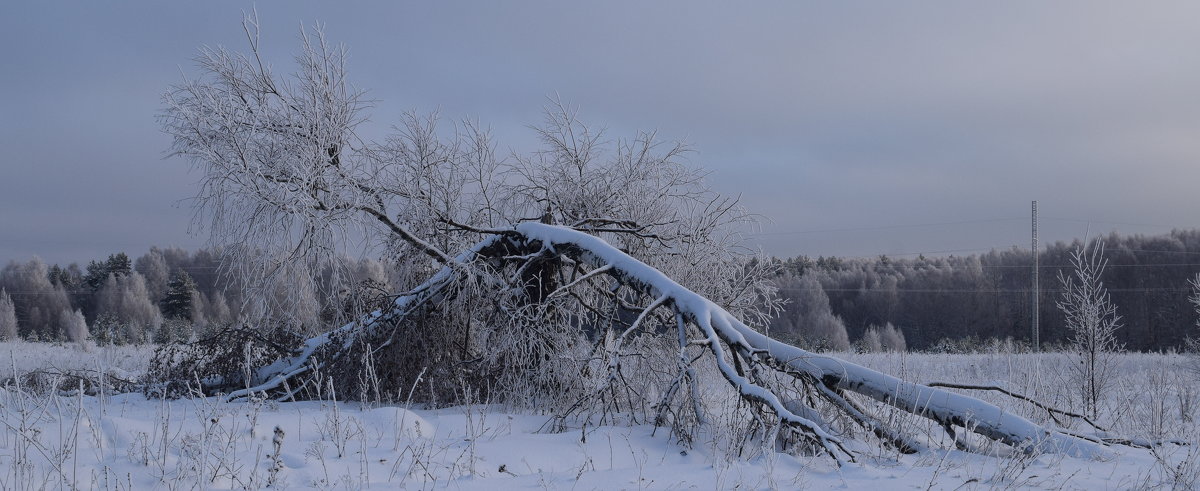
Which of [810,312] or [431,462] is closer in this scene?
[431,462]

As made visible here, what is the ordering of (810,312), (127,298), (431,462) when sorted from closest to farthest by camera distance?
(431,462) → (127,298) → (810,312)

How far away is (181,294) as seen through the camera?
41.8 m

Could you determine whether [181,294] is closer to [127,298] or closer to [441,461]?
[127,298]

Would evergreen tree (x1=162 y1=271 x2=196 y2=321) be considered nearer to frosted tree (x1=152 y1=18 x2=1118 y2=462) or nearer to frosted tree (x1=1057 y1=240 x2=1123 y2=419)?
frosted tree (x1=152 y1=18 x2=1118 y2=462)

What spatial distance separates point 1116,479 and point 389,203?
25.8 ft

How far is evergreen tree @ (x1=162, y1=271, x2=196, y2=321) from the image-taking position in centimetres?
4159

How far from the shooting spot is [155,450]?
5008mm

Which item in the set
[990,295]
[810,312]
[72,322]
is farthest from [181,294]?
[990,295]

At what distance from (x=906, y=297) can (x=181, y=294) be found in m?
47.7

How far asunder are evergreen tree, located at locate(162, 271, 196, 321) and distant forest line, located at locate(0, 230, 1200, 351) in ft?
0.21

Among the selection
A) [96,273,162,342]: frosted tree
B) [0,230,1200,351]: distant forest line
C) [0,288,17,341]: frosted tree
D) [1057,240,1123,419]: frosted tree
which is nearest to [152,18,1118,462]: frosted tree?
[1057,240,1123,419]: frosted tree

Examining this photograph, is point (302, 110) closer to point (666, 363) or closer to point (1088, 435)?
point (666, 363)

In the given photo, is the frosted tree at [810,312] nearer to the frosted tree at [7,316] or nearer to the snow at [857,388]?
the snow at [857,388]

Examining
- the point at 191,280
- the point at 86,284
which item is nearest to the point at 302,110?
the point at 191,280
